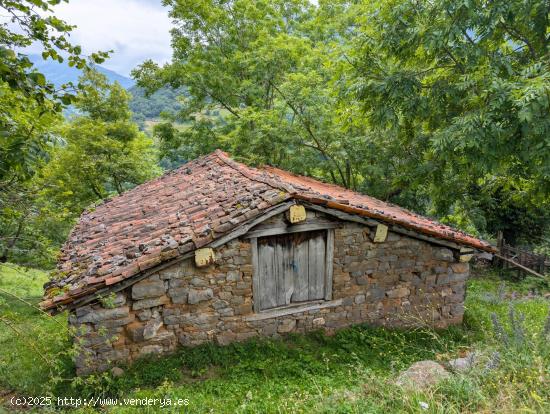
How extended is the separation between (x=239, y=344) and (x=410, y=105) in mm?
4972

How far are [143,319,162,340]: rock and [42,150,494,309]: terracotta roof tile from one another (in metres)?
0.92

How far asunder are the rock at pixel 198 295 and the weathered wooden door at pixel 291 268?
867 mm

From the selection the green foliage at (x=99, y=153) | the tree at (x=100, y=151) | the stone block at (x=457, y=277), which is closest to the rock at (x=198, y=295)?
the stone block at (x=457, y=277)

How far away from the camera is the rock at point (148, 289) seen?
5.04 meters

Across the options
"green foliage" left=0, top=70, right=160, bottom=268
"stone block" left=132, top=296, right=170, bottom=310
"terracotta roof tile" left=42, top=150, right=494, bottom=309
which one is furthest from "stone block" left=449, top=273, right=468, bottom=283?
"green foliage" left=0, top=70, right=160, bottom=268

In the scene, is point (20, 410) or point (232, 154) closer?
point (20, 410)

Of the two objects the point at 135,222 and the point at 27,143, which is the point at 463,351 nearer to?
the point at 135,222

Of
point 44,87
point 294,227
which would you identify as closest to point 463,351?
point 294,227

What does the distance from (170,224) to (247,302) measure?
1794 mm

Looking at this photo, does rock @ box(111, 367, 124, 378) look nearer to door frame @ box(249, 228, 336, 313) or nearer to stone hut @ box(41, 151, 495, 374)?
stone hut @ box(41, 151, 495, 374)

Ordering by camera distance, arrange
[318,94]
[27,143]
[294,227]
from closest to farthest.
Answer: [27,143] → [294,227] → [318,94]

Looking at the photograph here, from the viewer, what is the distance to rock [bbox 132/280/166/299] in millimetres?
5043

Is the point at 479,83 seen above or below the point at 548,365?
above

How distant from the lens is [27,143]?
2979 mm
